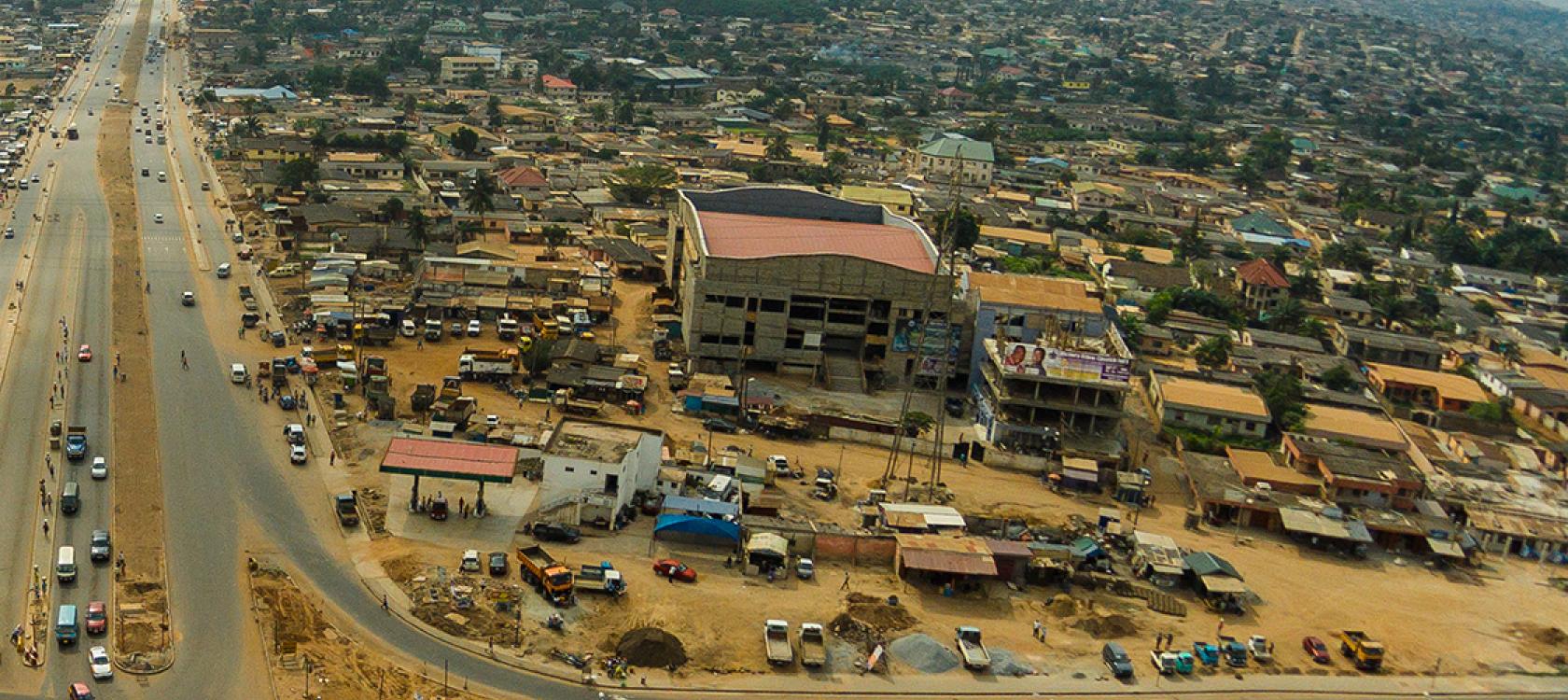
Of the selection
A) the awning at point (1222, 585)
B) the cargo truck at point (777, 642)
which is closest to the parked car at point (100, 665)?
the cargo truck at point (777, 642)

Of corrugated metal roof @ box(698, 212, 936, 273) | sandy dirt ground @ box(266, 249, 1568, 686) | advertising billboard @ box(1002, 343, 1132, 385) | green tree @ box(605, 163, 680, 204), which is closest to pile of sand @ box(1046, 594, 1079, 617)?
sandy dirt ground @ box(266, 249, 1568, 686)

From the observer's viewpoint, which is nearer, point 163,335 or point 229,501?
point 229,501

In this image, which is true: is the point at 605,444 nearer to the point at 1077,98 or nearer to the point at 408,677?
the point at 408,677

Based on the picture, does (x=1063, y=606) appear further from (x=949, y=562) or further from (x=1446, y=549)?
(x=1446, y=549)

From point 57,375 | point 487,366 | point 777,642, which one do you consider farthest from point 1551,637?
point 57,375

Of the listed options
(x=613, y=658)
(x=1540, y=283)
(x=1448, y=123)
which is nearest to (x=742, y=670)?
(x=613, y=658)

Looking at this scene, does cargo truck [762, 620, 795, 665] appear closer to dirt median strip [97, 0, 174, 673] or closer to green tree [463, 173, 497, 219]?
dirt median strip [97, 0, 174, 673]
